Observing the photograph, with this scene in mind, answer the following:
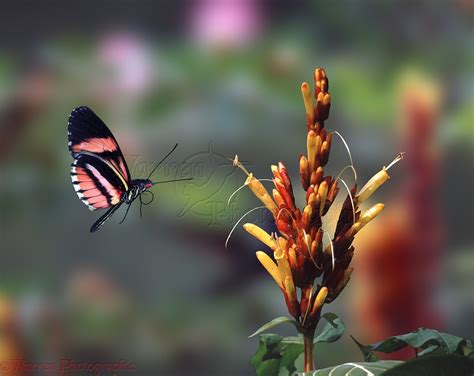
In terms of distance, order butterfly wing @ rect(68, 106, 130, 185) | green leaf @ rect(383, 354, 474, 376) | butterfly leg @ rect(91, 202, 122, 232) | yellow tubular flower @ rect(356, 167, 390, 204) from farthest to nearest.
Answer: butterfly leg @ rect(91, 202, 122, 232) < butterfly wing @ rect(68, 106, 130, 185) < yellow tubular flower @ rect(356, 167, 390, 204) < green leaf @ rect(383, 354, 474, 376)

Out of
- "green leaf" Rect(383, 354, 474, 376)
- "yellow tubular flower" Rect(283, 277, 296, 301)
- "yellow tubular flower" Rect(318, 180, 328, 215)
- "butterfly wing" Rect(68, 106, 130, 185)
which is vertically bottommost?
"green leaf" Rect(383, 354, 474, 376)

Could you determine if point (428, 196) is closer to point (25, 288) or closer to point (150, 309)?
point (150, 309)

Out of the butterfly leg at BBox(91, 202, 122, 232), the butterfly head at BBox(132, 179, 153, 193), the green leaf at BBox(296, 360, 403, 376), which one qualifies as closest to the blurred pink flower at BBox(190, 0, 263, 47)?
the butterfly head at BBox(132, 179, 153, 193)

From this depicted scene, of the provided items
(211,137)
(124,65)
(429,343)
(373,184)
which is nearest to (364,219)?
(373,184)

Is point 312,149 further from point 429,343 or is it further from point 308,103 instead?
point 429,343

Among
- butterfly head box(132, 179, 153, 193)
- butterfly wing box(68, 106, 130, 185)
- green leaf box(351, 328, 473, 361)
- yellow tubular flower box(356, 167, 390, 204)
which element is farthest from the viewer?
butterfly head box(132, 179, 153, 193)

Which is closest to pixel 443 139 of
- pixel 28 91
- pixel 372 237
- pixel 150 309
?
pixel 372 237

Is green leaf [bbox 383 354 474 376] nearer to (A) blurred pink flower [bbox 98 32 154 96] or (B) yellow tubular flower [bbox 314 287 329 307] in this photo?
(B) yellow tubular flower [bbox 314 287 329 307]
